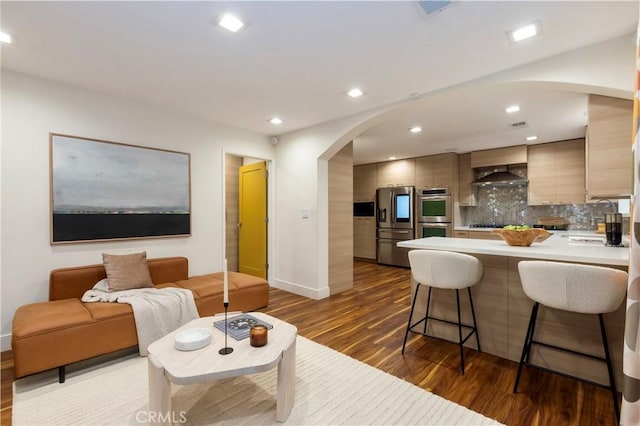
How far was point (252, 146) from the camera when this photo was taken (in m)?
4.64

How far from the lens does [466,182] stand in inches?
249

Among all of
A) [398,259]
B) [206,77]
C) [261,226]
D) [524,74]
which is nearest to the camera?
[524,74]

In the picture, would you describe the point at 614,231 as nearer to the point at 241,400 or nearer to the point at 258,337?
the point at 258,337

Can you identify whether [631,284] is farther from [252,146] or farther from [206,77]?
[252,146]

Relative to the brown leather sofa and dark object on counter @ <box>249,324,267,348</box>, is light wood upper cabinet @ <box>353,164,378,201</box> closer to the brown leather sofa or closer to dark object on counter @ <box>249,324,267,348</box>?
the brown leather sofa

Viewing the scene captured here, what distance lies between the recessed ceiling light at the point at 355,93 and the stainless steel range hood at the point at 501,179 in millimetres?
4110

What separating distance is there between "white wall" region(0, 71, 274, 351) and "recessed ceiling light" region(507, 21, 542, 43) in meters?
3.63

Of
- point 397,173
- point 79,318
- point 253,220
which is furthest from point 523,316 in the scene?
point 397,173

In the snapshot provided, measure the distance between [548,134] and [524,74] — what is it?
3.08 m

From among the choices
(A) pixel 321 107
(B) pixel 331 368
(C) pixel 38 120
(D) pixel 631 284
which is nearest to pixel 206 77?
(A) pixel 321 107

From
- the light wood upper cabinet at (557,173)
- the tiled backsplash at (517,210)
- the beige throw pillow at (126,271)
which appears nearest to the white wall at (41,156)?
the beige throw pillow at (126,271)

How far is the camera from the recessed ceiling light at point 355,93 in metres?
3.08

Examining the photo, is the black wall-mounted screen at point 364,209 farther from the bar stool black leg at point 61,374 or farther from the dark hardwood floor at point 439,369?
the bar stool black leg at point 61,374

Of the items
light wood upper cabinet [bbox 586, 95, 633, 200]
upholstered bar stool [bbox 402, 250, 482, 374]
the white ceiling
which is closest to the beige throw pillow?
the white ceiling
